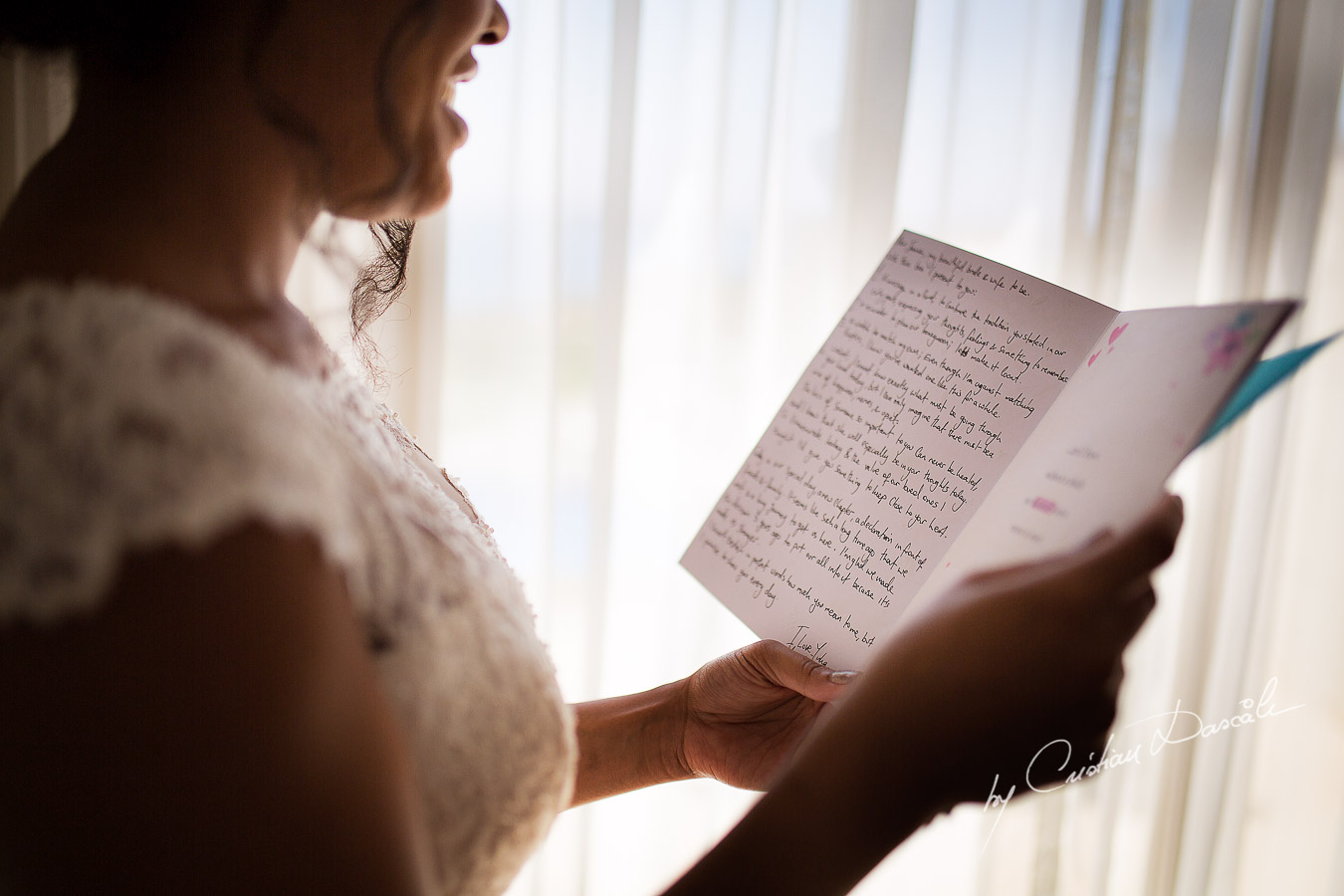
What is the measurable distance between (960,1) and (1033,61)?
6.8 inches

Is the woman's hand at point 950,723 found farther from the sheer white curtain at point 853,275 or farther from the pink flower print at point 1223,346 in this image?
the sheer white curtain at point 853,275

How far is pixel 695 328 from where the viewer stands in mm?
1422

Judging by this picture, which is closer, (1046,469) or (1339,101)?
(1046,469)

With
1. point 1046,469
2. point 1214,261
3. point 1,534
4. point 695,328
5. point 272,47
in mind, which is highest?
point 1214,261

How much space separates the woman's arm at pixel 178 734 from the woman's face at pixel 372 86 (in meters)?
0.25

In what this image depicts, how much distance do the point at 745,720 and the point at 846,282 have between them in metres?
0.93

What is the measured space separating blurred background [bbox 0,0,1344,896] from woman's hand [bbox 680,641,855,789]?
2.30 feet

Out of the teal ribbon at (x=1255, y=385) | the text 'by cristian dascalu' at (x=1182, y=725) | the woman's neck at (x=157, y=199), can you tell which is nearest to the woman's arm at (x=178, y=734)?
the woman's neck at (x=157, y=199)

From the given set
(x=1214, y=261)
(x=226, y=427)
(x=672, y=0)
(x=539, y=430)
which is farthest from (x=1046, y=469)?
(x=1214, y=261)

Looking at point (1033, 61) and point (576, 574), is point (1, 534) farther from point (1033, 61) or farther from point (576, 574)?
point (1033, 61)

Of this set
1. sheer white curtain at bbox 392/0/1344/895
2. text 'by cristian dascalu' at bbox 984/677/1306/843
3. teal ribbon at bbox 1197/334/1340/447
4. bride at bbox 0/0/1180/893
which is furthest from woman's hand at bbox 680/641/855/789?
text 'by cristian dascalu' at bbox 984/677/1306/843

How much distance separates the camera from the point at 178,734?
0.29 metres

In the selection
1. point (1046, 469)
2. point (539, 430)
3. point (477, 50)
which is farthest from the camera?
point (539, 430)

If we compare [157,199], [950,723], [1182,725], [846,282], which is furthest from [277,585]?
[1182,725]
